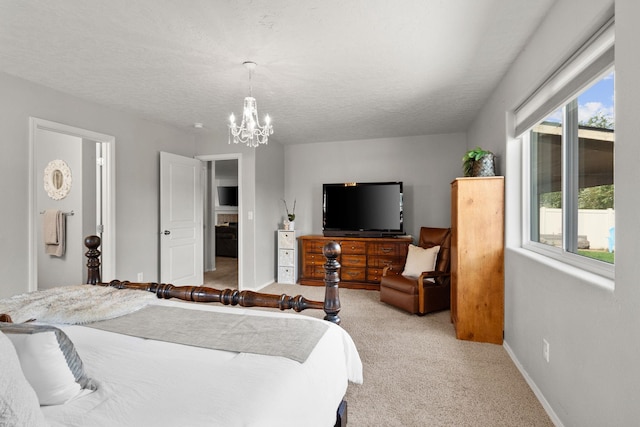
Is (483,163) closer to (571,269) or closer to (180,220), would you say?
(571,269)

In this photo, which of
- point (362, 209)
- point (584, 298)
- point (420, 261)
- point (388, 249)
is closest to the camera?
point (584, 298)

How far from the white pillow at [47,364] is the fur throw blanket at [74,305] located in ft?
2.01

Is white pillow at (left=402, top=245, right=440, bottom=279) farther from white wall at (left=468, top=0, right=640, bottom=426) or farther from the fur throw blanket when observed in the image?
the fur throw blanket

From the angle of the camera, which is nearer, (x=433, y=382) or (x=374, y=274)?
(x=433, y=382)

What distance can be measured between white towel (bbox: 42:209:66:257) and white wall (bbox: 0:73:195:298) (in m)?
0.29

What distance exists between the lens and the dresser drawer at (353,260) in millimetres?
5047

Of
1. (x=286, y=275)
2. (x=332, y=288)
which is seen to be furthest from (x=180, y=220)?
(x=332, y=288)

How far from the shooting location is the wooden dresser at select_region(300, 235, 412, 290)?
193 inches

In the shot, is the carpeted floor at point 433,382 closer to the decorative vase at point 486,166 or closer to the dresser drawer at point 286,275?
the decorative vase at point 486,166

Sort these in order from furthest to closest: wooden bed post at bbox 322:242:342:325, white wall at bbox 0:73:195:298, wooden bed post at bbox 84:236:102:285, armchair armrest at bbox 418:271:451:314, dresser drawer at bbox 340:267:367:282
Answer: dresser drawer at bbox 340:267:367:282
armchair armrest at bbox 418:271:451:314
white wall at bbox 0:73:195:298
wooden bed post at bbox 84:236:102:285
wooden bed post at bbox 322:242:342:325

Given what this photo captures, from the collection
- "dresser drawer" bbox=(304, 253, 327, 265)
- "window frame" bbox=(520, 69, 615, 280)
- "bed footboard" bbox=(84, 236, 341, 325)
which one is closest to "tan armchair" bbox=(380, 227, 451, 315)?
"dresser drawer" bbox=(304, 253, 327, 265)

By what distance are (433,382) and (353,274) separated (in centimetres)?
280

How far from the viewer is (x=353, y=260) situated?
509 centimetres

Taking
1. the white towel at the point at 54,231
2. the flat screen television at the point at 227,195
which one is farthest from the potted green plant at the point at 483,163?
the flat screen television at the point at 227,195
